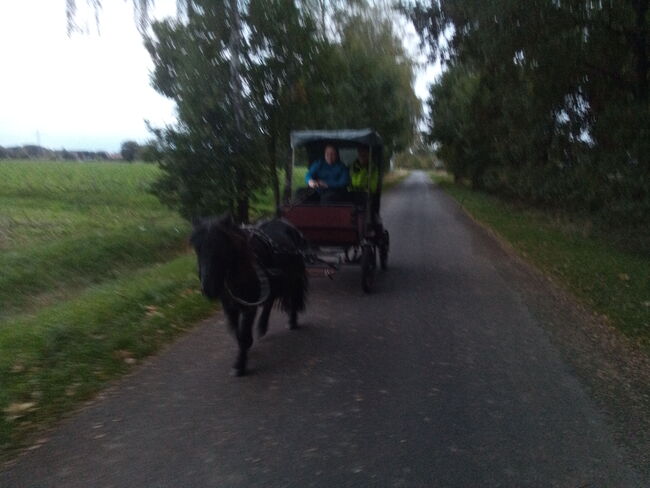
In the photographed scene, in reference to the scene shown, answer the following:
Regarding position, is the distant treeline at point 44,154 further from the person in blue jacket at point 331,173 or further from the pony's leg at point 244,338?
the pony's leg at point 244,338

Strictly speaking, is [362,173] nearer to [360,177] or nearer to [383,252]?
[360,177]

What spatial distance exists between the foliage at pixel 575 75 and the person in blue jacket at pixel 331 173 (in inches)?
208

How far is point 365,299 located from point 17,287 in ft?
21.6

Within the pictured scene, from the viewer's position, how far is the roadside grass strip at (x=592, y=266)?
29.9 ft

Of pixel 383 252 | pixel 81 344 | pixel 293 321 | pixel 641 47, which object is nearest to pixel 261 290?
pixel 293 321

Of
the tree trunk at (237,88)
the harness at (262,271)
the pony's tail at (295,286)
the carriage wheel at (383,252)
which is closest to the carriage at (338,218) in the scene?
the carriage wheel at (383,252)

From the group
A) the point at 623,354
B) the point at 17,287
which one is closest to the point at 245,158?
the point at 17,287

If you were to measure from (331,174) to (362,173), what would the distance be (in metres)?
0.59

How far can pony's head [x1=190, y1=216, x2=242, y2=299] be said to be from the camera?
19.0 feet

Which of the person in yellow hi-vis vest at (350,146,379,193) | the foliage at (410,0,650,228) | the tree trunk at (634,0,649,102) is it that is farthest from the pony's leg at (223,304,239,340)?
the tree trunk at (634,0,649,102)

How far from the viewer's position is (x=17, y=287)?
12.1 metres

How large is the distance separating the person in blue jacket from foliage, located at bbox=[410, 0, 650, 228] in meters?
5.29

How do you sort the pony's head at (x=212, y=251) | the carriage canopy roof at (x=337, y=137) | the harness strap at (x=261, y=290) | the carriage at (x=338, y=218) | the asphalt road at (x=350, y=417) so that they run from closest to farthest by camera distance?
1. the asphalt road at (x=350, y=417)
2. the pony's head at (x=212, y=251)
3. the harness strap at (x=261, y=290)
4. the carriage at (x=338, y=218)
5. the carriage canopy roof at (x=337, y=137)

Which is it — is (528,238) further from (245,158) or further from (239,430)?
(239,430)
